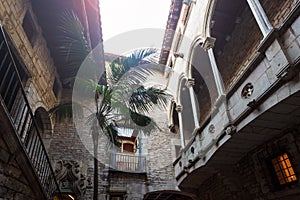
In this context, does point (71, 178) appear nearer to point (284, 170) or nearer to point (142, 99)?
point (142, 99)

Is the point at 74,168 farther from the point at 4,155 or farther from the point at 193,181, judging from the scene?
the point at 4,155

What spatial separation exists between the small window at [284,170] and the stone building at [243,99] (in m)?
0.02

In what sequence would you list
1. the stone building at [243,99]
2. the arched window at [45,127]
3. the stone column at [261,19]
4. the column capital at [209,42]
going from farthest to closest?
the arched window at [45,127], the column capital at [209,42], the stone column at [261,19], the stone building at [243,99]

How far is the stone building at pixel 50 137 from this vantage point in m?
4.05

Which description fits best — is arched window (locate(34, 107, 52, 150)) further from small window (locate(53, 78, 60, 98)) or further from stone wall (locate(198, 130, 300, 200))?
stone wall (locate(198, 130, 300, 200))

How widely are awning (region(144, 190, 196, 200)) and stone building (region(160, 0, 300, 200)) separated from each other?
572mm

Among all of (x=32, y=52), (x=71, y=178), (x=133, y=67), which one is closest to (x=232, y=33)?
(x=133, y=67)

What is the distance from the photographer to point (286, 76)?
→ 11.4ft

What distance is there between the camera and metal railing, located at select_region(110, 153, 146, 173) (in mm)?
10398

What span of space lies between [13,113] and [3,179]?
11.1ft

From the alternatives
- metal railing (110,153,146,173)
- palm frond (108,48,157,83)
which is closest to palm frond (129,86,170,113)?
palm frond (108,48,157,83)

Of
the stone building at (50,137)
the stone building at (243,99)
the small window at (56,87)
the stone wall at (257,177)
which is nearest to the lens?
the stone building at (243,99)

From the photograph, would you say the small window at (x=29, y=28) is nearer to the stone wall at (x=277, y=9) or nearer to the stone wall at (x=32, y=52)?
the stone wall at (x=32, y=52)

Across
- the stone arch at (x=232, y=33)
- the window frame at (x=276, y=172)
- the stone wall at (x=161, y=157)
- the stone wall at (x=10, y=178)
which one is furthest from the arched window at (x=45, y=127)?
the window frame at (x=276, y=172)
